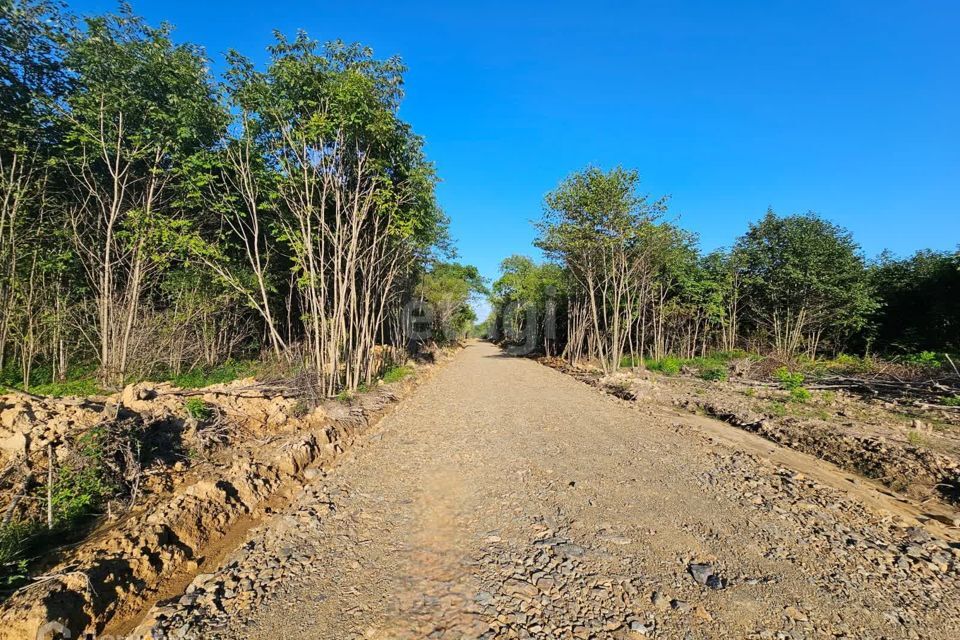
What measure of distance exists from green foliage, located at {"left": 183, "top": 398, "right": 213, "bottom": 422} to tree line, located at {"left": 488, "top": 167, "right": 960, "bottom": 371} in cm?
1500

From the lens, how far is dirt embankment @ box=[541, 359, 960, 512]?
18.9ft

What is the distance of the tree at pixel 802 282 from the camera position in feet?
65.3

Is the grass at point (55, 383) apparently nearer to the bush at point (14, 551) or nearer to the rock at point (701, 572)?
the bush at point (14, 551)

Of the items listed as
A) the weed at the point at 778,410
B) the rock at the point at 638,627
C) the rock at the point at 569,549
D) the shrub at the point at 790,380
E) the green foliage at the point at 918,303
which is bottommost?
the rock at the point at 638,627

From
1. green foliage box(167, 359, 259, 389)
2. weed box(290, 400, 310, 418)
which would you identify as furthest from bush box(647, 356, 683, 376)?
green foliage box(167, 359, 259, 389)

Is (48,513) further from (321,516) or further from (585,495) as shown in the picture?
(585,495)

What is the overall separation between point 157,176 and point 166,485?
10875 mm

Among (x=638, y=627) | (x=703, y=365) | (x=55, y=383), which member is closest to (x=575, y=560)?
(x=638, y=627)

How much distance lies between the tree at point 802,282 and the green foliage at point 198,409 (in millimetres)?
23044

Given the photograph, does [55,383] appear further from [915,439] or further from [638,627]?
[915,439]

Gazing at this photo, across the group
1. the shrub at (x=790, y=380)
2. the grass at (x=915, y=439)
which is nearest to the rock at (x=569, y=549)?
the grass at (x=915, y=439)

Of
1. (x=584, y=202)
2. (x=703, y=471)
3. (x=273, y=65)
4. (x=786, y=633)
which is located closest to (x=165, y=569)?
(x=786, y=633)

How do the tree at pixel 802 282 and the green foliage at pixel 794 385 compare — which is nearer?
the green foliage at pixel 794 385

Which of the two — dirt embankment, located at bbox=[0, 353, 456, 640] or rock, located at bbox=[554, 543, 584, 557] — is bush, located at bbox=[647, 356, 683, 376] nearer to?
dirt embankment, located at bbox=[0, 353, 456, 640]
